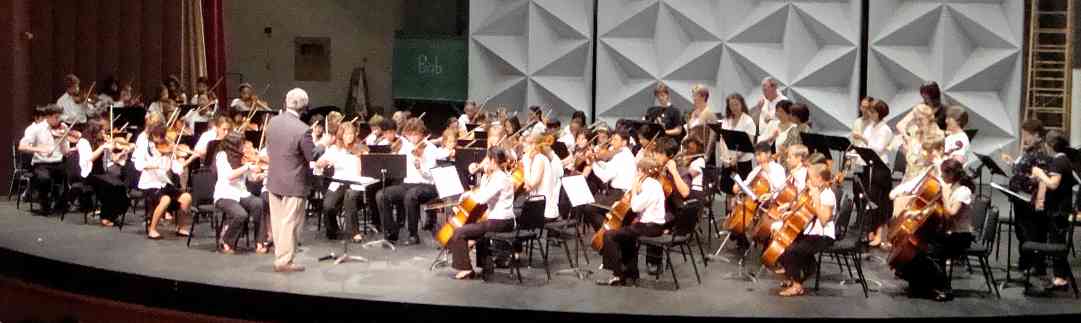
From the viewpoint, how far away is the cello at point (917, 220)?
28.2ft

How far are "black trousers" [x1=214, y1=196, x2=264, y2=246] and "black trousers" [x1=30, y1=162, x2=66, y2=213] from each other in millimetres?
2760

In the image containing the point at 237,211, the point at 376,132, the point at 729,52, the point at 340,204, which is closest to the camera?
the point at 237,211

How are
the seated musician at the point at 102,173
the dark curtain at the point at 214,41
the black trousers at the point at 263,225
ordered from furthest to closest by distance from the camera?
the dark curtain at the point at 214,41, the seated musician at the point at 102,173, the black trousers at the point at 263,225

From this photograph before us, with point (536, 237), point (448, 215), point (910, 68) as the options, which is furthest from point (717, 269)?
point (910, 68)

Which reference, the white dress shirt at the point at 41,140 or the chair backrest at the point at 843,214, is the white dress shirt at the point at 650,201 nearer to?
the chair backrest at the point at 843,214

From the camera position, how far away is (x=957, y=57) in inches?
596

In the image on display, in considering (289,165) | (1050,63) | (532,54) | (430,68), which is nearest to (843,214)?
(289,165)

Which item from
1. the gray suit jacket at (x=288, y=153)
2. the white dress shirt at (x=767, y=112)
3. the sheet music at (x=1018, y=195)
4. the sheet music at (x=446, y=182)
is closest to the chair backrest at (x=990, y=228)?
the sheet music at (x=1018, y=195)

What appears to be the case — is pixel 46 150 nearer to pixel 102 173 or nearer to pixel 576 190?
pixel 102 173

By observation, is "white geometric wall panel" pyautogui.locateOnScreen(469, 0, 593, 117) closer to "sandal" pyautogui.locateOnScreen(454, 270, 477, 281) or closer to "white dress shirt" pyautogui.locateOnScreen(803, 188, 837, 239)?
"sandal" pyautogui.locateOnScreen(454, 270, 477, 281)

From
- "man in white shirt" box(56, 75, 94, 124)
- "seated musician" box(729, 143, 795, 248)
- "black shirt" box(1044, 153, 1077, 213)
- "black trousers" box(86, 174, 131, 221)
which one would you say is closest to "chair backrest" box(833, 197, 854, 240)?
"seated musician" box(729, 143, 795, 248)

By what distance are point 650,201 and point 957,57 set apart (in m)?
7.45

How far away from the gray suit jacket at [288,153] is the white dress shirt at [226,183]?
1143 mm

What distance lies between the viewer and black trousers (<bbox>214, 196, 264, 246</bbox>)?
10414 mm
